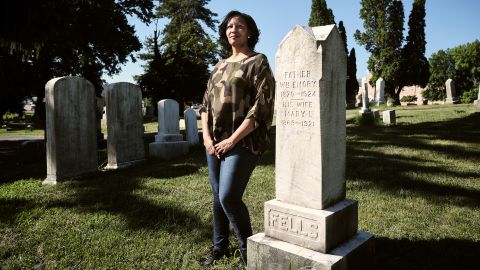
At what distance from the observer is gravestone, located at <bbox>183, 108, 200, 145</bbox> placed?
1069 cm

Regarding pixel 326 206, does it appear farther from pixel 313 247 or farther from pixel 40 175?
pixel 40 175

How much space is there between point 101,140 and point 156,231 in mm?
10531

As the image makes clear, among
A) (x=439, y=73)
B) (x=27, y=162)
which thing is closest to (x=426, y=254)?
(x=27, y=162)

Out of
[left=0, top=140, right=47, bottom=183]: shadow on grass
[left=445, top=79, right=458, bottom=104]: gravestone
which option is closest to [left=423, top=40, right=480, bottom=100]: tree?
[left=445, top=79, right=458, bottom=104]: gravestone

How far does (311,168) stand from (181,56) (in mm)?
31275

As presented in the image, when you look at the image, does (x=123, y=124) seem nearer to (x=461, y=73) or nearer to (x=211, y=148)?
(x=211, y=148)

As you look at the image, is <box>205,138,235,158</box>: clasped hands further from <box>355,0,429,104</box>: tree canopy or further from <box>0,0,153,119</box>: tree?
<box>355,0,429,104</box>: tree canopy

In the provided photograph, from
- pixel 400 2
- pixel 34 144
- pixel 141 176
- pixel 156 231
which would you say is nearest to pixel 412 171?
pixel 156 231

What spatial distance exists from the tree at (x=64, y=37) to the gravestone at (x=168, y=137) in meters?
4.57

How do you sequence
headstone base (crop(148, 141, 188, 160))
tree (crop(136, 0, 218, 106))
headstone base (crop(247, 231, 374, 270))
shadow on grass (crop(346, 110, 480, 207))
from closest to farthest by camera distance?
headstone base (crop(247, 231, 374, 270)), shadow on grass (crop(346, 110, 480, 207)), headstone base (crop(148, 141, 188, 160)), tree (crop(136, 0, 218, 106))

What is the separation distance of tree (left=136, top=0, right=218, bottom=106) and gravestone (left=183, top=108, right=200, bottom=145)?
20364mm

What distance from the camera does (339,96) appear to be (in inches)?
98.1

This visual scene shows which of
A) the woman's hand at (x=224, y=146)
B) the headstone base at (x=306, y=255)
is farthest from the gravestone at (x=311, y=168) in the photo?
the woman's hand at (x=224, y=146)

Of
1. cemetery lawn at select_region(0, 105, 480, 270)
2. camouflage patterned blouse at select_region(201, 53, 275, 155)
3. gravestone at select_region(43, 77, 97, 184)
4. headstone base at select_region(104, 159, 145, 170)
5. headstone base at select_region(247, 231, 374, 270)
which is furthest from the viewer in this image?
headstone base at select_region(104, 159, 145, 170)
